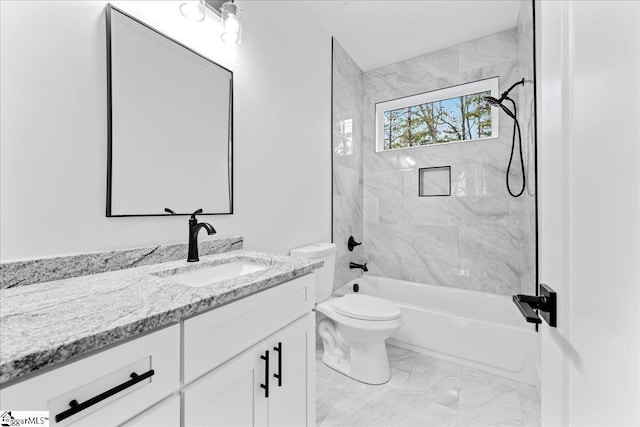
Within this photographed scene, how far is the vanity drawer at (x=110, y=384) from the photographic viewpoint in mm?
477

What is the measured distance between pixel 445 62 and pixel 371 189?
144cm

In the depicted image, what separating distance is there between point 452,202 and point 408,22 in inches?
64.7

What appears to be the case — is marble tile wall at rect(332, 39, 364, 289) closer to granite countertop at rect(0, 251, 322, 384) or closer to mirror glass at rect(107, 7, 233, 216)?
mirror glass at rect(107, 7, 233, 216)

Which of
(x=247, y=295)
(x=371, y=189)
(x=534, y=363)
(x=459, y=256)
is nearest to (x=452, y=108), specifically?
(x=371, y=189)

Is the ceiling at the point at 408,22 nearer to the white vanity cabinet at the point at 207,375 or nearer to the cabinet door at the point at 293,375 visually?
the white vanity cabinet at the point at 207,375

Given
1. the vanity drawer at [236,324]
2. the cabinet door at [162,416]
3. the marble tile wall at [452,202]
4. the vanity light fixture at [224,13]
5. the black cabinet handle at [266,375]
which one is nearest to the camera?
the cabinet door at [162,416]

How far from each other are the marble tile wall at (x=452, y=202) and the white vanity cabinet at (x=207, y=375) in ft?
6.02

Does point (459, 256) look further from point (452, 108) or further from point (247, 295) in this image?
point (247, 295)

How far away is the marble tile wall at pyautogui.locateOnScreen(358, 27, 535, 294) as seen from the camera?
239cm

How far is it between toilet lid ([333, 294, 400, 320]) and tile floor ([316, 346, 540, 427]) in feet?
1.56

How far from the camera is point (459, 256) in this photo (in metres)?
2.60

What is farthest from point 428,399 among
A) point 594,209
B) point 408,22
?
point 408,22

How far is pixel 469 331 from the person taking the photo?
77.2 inches

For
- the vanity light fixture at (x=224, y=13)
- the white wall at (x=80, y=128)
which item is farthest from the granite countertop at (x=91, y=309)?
the vanity light fixture at (x=224, y=13)
